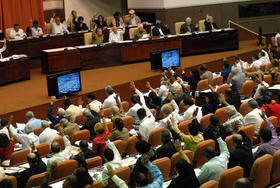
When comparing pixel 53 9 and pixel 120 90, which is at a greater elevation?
pixel 53 9

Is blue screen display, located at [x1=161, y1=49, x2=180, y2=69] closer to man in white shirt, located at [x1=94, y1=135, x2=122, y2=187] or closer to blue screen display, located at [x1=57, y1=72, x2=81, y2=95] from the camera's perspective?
blue screen display, located at [x1=57, y1=72, x2=81, y2=95]

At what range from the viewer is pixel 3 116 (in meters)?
11.2

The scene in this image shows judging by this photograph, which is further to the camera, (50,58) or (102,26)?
(102,26)

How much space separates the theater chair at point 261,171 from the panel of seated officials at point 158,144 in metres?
0.02

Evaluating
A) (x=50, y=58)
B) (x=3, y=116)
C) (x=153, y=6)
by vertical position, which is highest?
(x=153, y=6)

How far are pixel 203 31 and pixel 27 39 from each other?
6.30 meters

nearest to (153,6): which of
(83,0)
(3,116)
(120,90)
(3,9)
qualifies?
(83,0)

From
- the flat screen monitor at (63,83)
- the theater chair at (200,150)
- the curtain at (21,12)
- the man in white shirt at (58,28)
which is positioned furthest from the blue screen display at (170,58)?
the theater chair at (200,150)

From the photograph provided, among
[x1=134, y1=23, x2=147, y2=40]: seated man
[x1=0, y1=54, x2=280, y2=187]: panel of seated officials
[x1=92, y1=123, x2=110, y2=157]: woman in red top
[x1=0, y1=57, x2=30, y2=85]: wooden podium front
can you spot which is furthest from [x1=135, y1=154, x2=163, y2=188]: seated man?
[x1=134, y1=23, x2=147, y2=40]: seated man

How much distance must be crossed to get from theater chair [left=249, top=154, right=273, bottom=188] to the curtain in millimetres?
14856

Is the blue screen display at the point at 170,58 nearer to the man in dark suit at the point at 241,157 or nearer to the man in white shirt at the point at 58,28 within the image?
the man in white shirt at the point at 58,28

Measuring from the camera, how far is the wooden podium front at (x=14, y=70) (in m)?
13.9

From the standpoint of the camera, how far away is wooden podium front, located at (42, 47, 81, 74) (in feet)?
48.8

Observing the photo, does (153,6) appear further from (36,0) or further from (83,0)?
(36,0)
